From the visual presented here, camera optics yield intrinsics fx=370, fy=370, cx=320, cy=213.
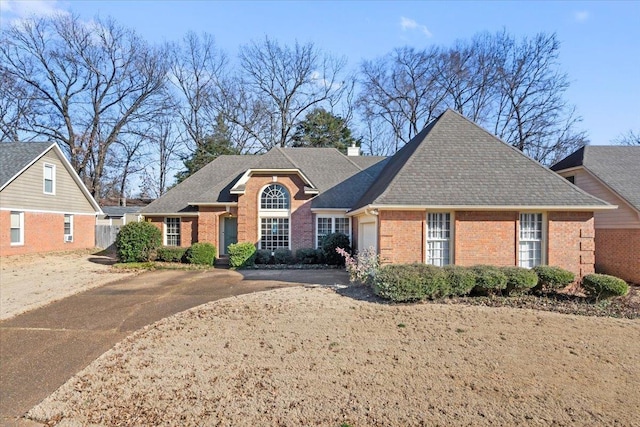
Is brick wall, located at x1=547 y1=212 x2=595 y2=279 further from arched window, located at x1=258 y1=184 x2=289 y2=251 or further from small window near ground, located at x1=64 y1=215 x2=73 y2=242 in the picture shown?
small window near ground, located at x1=64 y1=215 x2=73 y2=242

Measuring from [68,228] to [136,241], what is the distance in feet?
30.8

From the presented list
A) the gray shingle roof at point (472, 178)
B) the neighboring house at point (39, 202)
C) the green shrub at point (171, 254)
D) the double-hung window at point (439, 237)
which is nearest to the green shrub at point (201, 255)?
the green shrub at point (171, 254)

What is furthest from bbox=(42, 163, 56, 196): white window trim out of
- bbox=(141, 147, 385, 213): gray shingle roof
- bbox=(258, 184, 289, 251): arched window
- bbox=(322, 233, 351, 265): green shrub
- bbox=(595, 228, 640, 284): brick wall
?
bbox=(595, 228, 640, 284): brick wall

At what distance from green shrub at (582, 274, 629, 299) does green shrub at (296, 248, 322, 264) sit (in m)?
10.3

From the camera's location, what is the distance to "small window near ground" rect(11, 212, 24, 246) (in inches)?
757

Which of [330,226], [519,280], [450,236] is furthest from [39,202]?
[519,280]

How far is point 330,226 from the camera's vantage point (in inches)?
720

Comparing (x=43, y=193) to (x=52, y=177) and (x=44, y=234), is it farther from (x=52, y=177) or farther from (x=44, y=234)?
(x=44, y=234)

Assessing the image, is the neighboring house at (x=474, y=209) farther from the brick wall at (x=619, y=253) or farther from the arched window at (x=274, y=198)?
the arched window at (x=274, y=198)

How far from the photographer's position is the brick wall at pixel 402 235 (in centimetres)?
1107

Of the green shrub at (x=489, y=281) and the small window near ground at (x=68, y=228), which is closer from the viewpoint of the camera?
the green shrub at (x=489, y=281)

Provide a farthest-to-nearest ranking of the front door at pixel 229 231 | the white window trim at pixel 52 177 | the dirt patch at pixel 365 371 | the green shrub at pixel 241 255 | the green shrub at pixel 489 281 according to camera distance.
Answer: the white window trim at pixel 52 177
the front door at pixel 229 231
the green shrub at pixel 241 255
the green shrub at pixel 489 281
the dirt patch at pixel 365 371

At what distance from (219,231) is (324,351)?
14.5 meters

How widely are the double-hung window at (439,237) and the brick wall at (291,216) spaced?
788 centimetres
